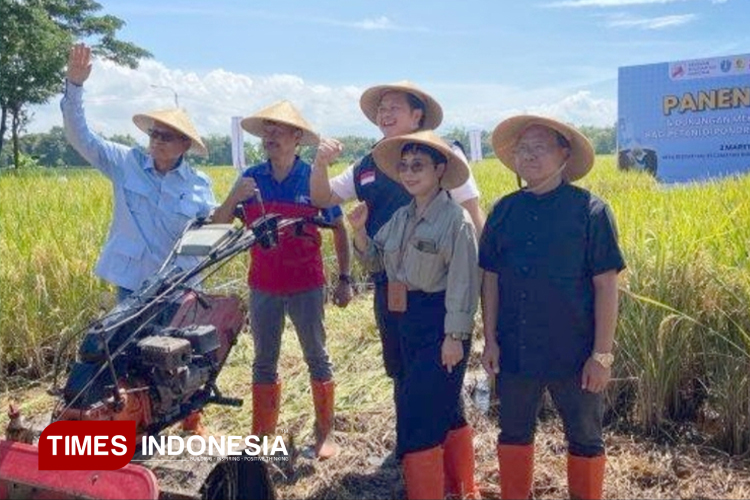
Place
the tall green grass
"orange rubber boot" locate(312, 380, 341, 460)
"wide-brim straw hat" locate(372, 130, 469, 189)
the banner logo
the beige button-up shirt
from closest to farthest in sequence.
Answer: the banner logo, the beige button-up shirt, "wide-brim straw hat" locate(372, 130, 469, 189), the tall green grass, "orange rubber boot" locate(312, 380, 341, 460)

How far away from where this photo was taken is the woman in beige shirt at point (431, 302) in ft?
9.57

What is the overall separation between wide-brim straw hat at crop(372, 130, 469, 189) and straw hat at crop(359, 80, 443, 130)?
30 centimetres

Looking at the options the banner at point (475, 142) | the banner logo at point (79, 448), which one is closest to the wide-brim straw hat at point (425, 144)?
the banner logo at point (79, 448)

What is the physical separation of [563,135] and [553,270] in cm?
52

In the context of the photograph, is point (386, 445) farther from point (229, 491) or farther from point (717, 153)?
point (717, 153)

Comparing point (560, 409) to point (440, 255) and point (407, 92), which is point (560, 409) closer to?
point (440, 255)

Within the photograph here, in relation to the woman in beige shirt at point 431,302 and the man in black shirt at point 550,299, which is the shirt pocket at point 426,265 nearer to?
the woman in beige shirt at point 431,302

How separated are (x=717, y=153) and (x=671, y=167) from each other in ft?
3.72

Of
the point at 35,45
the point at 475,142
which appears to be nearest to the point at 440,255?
the point at 475,142

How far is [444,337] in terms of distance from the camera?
2986 mm

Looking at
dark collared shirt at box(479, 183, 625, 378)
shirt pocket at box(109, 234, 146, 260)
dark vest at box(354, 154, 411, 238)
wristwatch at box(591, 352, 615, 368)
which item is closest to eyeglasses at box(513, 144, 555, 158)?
dark collared shirt at box(479, 183, 625, 378)

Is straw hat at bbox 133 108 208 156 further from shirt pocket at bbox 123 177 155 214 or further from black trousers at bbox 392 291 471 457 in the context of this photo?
black trousers at bbox 392 291 471 457

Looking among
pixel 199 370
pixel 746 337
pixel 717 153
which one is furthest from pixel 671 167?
pixel 199 370

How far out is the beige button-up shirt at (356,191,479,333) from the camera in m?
2.89
